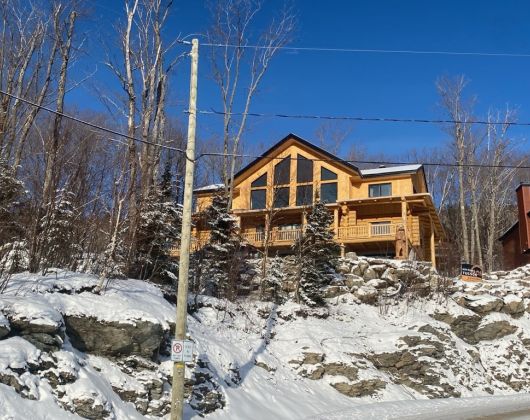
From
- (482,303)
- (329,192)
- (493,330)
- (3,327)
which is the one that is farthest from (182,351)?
(329,192)

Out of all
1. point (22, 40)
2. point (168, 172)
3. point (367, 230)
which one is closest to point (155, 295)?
point (168, 172)

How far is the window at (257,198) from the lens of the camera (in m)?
33.8

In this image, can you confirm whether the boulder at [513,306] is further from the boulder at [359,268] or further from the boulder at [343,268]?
the boulder at [343,268]

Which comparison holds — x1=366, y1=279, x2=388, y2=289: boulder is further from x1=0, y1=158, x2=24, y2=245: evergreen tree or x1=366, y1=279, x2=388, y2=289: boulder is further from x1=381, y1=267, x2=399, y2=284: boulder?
x1=0, y1=158, x2=24, y2=245: evergreen tree

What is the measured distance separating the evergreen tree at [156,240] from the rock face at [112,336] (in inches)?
194

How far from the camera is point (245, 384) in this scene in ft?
43.8

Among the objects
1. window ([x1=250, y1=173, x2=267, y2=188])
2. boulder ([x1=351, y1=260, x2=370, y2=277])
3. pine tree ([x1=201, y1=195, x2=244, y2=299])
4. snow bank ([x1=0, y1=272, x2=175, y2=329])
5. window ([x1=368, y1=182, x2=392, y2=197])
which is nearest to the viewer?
snow bank ([x1=0, y1=272, x2=175, y2=329])

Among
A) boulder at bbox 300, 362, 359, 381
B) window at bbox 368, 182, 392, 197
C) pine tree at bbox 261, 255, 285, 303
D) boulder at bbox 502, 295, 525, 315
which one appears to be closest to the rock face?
boulder at bbox 300, 362, 359, 381

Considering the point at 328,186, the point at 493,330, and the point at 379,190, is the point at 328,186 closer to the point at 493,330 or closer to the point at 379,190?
the point at 379,190

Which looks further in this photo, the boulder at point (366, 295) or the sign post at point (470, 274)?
the sign post at point (470, 274)

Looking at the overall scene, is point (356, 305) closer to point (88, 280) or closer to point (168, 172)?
point (168, 172)

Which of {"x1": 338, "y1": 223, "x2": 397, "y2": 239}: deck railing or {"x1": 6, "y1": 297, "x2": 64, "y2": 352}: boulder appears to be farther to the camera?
{"x1": 338, "y1": 223, "x2": 397, "y2": 239}: deck railing

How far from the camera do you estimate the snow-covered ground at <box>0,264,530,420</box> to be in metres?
9.30

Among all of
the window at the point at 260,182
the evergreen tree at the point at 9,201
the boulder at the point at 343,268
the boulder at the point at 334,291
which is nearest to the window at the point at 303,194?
the window at the point at 260,182
